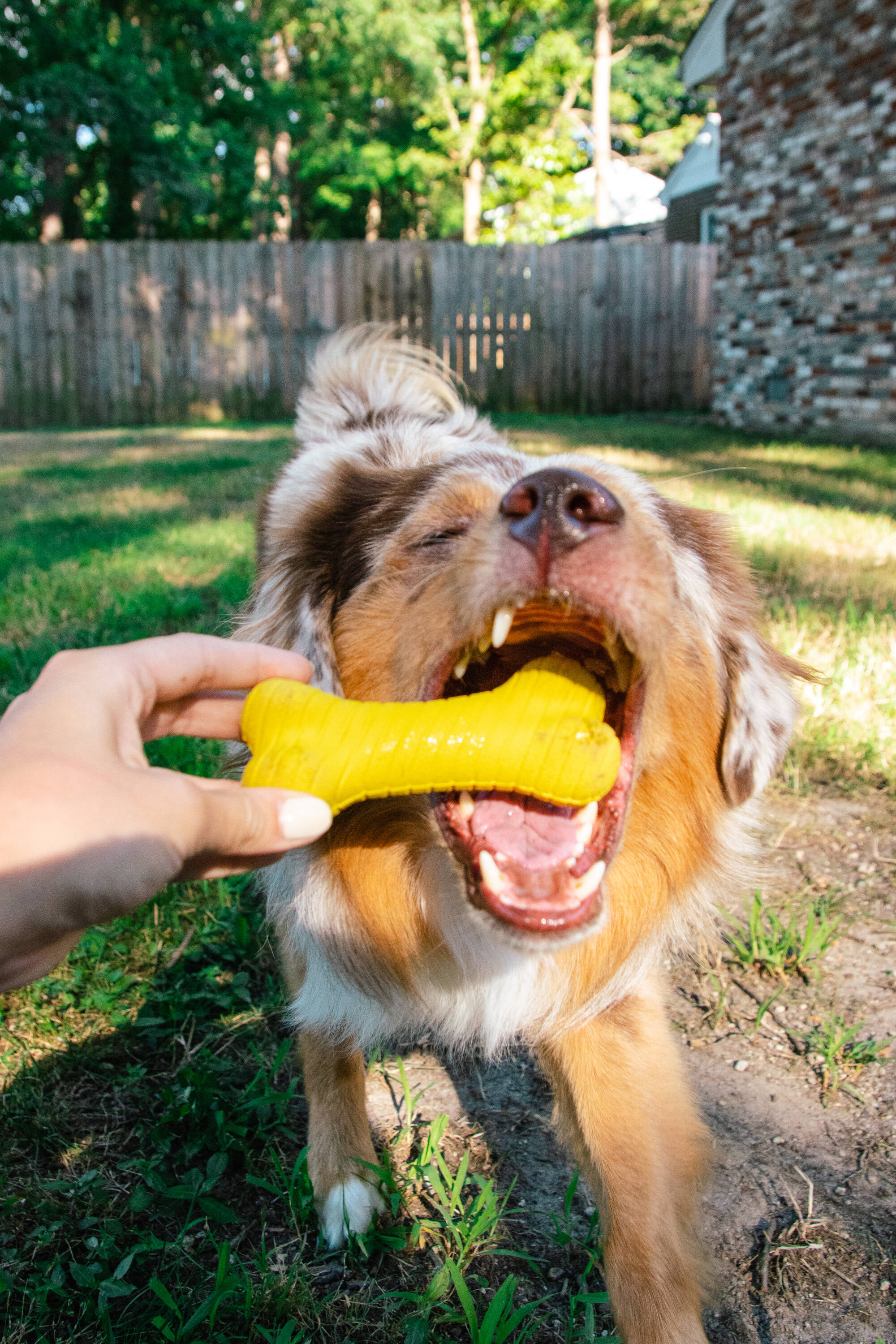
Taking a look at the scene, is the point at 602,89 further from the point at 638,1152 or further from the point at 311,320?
→ the point at 638,1152

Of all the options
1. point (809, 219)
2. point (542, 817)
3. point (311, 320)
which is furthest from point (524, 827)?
point (311, 320)

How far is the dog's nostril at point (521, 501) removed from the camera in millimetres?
1595

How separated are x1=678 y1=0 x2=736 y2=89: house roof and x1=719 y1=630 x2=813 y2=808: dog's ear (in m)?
13.9

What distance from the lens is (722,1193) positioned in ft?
6.54

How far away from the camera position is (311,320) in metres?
15.5

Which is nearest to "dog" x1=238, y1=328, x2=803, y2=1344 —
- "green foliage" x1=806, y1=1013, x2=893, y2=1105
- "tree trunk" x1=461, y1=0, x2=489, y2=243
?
"green foliage" x1=806, y1=1013, x2=893, y2=1105

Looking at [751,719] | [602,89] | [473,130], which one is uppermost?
[602,89]

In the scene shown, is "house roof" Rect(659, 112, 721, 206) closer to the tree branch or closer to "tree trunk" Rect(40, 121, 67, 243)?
the tree branch

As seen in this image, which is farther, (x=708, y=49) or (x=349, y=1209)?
(x=708, y=49)

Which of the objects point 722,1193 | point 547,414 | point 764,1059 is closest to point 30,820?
point 722,1193

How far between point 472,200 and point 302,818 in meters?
31.5

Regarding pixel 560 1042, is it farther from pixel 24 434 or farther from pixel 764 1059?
pixel 24 434

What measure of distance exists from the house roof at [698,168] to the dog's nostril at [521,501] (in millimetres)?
25902

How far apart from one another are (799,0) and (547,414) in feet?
21.1
